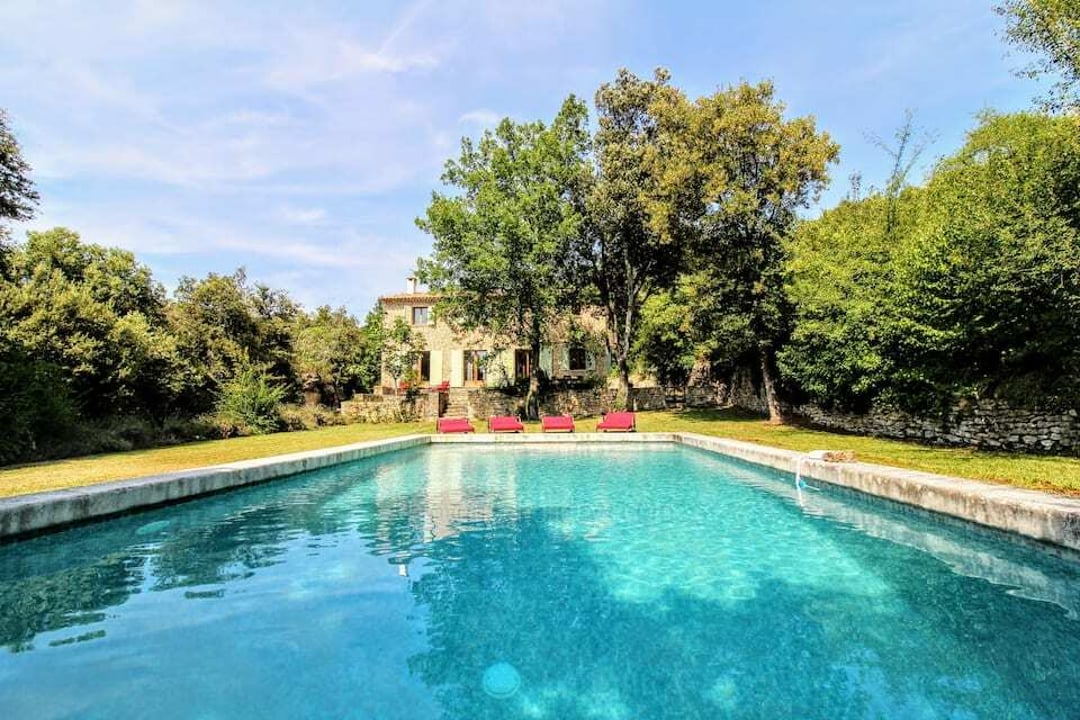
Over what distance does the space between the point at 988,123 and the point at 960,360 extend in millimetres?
13862

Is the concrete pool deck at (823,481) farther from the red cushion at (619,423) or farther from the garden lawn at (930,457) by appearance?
the red cushion at (619,423)

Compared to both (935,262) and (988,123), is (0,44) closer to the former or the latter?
(935,262)

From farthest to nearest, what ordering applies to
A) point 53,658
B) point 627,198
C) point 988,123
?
point 627,198 → point 988,123 → point 53,658

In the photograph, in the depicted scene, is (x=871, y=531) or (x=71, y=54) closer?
(x=871, y=531)

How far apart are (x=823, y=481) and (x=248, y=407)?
19.5 meters

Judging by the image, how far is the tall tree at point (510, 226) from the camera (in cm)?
2162

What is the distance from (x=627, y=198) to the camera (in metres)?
22.3

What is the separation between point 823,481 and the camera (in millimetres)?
8562

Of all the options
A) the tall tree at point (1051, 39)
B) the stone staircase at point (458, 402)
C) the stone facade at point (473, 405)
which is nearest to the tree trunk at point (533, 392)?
the stone facade at point (473, 405)

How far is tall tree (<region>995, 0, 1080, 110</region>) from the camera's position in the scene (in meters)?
11.2

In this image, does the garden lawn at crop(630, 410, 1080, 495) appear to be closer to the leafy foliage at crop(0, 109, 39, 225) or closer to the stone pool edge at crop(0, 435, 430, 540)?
the stone pool edge at crop(0, 435, 430, 540)

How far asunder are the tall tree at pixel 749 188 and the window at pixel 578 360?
497 inches

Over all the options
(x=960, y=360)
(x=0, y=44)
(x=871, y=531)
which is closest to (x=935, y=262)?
(x=960, y=360)

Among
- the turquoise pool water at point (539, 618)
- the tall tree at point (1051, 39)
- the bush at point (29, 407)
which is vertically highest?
the tall tree at point (1051, 39)
